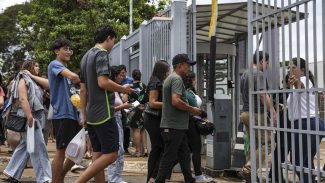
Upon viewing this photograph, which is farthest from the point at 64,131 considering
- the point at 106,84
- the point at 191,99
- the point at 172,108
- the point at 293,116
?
the point at 293,116

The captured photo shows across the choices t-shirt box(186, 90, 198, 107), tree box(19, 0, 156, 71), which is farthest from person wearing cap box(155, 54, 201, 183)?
tree box(19, 0, 156, 71)

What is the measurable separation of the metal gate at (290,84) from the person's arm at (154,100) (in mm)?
1892

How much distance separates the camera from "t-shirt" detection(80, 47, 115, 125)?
542 centimetres

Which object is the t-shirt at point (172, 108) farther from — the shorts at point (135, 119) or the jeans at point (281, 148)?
the shorts at point (135, 119)

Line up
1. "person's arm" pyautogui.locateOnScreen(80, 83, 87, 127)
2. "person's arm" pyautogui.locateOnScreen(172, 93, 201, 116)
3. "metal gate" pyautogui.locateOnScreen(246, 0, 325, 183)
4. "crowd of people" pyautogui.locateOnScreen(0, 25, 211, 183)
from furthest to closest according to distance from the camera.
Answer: "person's arm" pyautogui.locateOnScreen(172, 93, 201, 116) → "person's arm" pyautogui.locateOnScreen(80, 83, 87, 127) → "crowd of people" pyautogui.locateOnScreen(0, 25, 211, 183) → "metal gate" pyautogui.locateOnScreen(246, 0, 325, 183)

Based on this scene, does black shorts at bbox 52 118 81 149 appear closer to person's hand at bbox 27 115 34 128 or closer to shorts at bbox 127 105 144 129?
person's hand at bbox 27 115 34 128

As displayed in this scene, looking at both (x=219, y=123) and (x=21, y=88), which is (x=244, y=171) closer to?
(x=219, y=123)

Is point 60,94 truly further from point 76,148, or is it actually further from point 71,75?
point 76,148

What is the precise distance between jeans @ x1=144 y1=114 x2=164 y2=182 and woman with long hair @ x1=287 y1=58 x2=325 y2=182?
2.69m

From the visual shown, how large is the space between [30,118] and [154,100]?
5.24 ft

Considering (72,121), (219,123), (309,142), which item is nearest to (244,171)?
(219,123)

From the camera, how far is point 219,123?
8.19 metres

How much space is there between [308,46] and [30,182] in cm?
479

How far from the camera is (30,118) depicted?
6.66m
